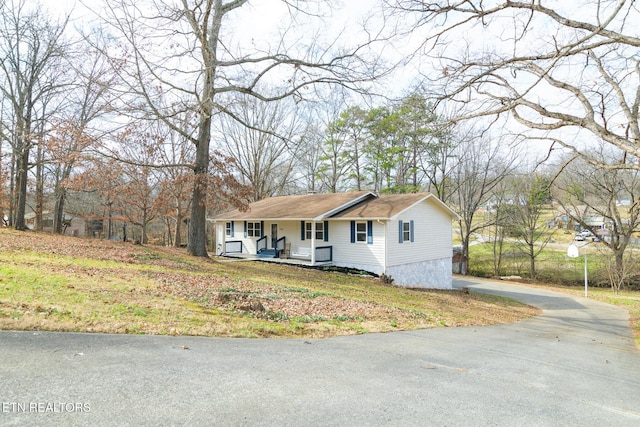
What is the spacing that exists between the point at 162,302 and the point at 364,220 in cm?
1300

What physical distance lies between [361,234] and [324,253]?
7.32 ft

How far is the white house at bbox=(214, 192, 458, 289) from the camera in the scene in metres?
18.6

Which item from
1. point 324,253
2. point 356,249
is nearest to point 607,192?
point 356,249

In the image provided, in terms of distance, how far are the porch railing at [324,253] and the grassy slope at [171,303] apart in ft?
19.7

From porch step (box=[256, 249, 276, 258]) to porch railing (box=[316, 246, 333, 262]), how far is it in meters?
3.47

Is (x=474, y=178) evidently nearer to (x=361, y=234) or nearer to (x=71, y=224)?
(x=361, y=234)

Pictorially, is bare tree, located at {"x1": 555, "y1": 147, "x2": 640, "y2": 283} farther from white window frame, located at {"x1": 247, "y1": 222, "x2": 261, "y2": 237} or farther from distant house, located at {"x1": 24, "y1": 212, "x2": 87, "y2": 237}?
distant house, located at {"x1": 24, "y1": 212, "x2": 87, "y2": 237}

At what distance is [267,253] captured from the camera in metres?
22.2

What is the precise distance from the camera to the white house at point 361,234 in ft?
61.1

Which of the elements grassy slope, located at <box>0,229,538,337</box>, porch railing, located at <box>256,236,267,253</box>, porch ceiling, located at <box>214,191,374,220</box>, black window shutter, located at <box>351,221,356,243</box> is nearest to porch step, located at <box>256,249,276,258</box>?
porch railing, located at <box>256,236,267,253</box>

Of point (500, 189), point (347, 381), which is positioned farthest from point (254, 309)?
point (500, 189)

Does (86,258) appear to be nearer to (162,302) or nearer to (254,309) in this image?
(162,302)

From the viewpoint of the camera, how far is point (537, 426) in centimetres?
344

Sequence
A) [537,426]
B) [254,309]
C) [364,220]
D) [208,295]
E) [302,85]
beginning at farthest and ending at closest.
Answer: [364,220] < [302,85] < [208,295] < [254,309] < [537,426]
